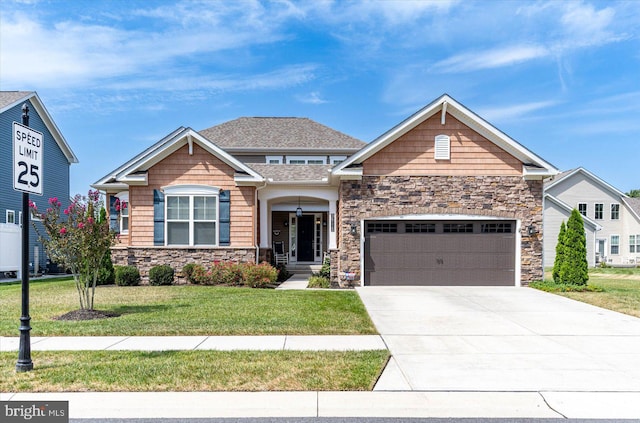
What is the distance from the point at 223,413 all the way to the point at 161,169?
13540 millimetres

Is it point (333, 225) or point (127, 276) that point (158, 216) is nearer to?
point (127, 276)

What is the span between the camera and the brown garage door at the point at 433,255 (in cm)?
1598

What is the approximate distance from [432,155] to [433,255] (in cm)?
348

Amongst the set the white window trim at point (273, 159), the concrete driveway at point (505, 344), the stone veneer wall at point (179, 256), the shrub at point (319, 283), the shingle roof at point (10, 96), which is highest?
the shingle roof at point (10, 96)

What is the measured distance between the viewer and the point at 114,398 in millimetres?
5117

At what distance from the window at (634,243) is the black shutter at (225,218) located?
33.0 m

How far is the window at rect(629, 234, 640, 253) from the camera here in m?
35.5

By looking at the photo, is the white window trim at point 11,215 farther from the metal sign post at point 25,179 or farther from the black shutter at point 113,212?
the metal sign post at point 25,179

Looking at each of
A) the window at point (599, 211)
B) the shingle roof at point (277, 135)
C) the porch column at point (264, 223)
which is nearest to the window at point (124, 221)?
the porch column at point (264, 223)

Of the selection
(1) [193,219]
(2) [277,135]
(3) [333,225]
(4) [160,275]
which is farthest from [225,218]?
(2) [277,135]

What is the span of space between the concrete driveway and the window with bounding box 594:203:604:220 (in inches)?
1019

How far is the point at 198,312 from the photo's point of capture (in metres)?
10.3

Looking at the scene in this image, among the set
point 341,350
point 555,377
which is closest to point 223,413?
point 341,350

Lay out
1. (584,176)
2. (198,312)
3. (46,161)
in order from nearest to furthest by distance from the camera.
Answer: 1. (198,312)
2. (46,161)
3. (584,176)
